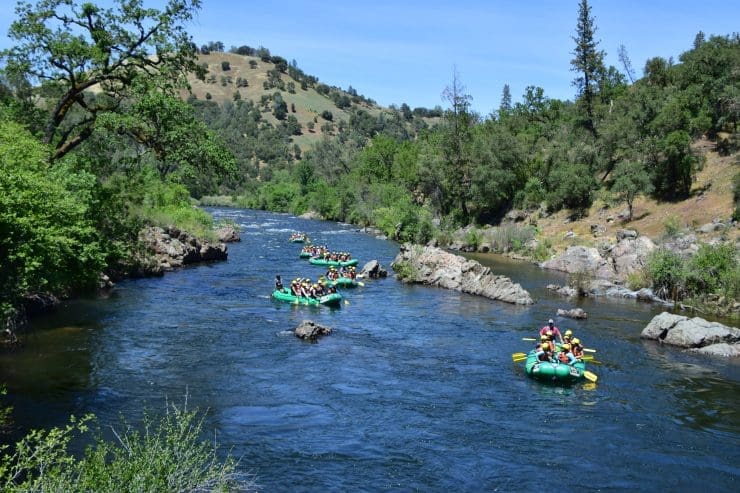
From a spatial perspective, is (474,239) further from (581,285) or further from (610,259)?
(581,285)

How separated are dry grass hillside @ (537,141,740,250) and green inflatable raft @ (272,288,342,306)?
24479 mm

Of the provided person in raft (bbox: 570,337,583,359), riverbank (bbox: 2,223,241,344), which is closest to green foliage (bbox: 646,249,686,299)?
person in raft (bbox: 570,337,583,359)

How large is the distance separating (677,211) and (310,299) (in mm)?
32382

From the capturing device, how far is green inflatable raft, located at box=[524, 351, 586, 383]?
2202 centimetres

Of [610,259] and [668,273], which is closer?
[668,273]

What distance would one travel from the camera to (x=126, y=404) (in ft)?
60.8

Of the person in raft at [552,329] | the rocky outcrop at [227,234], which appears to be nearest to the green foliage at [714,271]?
the person in raft at [552,329]

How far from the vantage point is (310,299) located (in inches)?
1348

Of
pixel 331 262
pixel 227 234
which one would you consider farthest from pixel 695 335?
pixel 227 234

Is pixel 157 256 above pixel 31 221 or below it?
below

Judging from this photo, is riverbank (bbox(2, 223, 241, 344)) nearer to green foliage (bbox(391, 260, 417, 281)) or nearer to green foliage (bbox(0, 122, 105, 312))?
green foliage (bbox(0, 122, 105, 312))

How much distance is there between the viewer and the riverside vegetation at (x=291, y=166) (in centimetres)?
2078

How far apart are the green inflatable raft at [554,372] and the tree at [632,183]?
114 ft

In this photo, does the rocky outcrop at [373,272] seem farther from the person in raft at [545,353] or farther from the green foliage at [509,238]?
the person in raft at [545,353]
